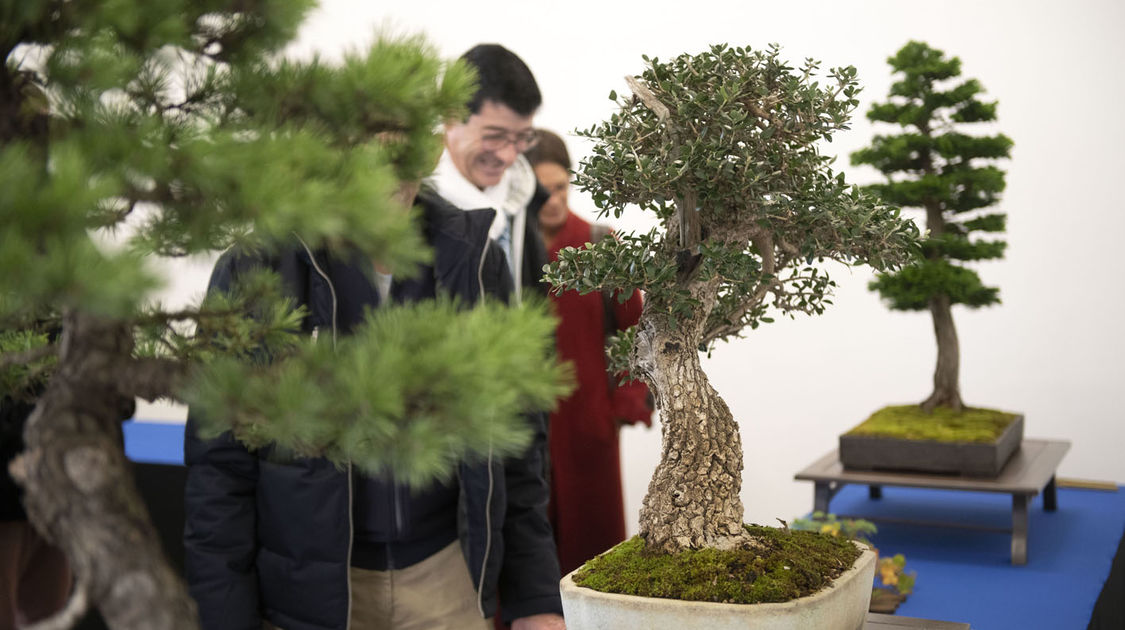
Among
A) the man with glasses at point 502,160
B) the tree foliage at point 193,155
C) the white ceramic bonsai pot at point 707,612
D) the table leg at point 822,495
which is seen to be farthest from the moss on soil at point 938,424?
the tree foliage at point 193,155

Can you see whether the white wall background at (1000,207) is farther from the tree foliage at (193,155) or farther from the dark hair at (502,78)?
the tree foliage at (193,155)

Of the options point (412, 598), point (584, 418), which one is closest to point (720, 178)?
point (412, 598)

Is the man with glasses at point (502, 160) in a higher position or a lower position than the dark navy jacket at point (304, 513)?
higher

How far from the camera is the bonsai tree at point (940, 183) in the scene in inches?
105

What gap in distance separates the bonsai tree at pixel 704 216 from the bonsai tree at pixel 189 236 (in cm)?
46

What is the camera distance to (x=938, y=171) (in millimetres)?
2785

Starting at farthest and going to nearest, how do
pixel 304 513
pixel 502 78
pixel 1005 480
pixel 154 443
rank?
pixel 154 443 < pixel 1005 480 < pixel 502 78 < pixel 304 513

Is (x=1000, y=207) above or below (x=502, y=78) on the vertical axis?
below

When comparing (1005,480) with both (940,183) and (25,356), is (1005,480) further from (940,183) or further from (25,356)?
(25,356)

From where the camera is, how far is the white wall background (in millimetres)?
3725

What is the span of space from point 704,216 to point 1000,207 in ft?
10.1

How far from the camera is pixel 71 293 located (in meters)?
0.57

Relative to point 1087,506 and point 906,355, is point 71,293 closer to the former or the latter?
point 1087,506

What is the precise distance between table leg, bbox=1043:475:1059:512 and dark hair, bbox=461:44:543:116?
1642mm
